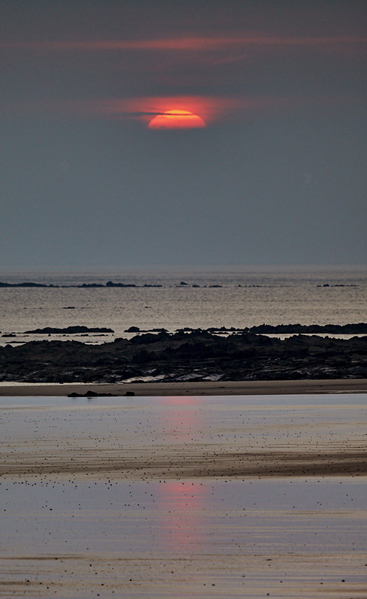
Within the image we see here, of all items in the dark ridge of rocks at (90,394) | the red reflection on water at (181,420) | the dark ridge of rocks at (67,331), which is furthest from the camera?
the dark ridge of rocks at (67,331)

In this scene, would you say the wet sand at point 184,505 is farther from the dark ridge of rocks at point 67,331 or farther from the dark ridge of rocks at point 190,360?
the dark ridge of rocks at point 67,331

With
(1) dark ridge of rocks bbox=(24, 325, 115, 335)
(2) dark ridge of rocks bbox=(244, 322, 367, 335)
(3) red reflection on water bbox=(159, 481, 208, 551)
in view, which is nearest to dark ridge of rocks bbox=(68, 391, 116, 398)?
(3) red reflection on water bbox=(159, 481, 208, 551)

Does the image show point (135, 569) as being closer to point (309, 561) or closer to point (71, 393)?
point (309, 561)

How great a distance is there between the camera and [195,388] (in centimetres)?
3609

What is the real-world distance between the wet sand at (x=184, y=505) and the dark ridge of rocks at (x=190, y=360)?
12.3 meters

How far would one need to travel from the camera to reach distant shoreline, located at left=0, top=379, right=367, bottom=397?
3453cm

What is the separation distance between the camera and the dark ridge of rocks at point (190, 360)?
132ft

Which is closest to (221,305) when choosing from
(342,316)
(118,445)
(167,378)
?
(342,316)

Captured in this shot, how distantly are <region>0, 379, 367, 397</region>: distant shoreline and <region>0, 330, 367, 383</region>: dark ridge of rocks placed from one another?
1856 millimetres

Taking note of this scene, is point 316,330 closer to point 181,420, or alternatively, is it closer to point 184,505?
point 181,420

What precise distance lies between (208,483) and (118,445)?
494 centimetres

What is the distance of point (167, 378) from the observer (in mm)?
40188

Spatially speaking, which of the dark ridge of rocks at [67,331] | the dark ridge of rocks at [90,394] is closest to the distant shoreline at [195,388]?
the dark ridge of rocks at [90,394]

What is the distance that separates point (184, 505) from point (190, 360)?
2876 centimetres
